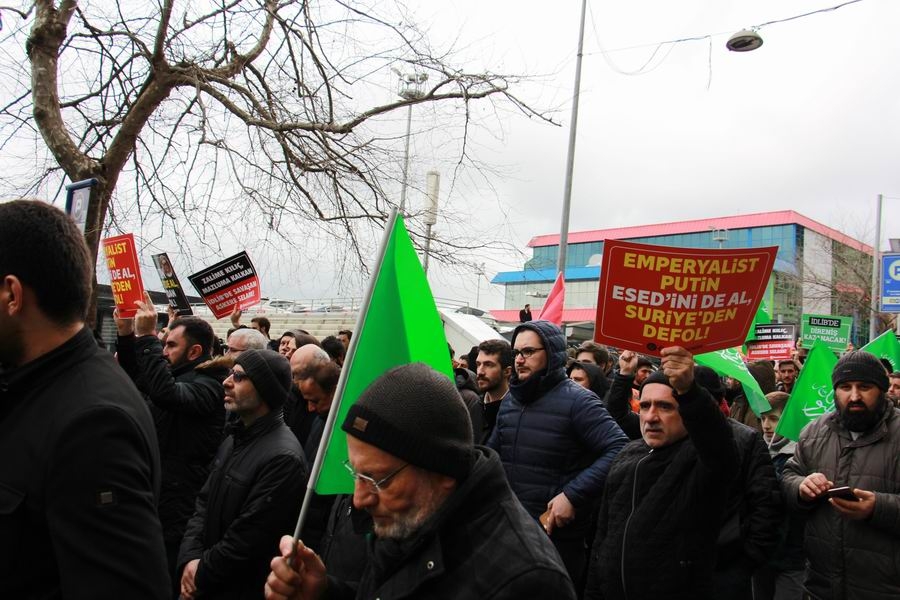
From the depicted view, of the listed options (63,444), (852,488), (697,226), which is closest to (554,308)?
(852,488)

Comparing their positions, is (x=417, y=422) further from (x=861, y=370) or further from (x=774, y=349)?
(x=774, y=349)

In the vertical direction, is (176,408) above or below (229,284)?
below

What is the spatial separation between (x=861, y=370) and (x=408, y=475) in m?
3.25

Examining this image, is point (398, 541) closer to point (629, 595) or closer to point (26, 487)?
point (26, 487)

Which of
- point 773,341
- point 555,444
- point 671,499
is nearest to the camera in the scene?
point 671,499

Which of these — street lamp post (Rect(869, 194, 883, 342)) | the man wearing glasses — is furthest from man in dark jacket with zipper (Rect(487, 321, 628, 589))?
street lamp post (Rect(869, 194, 883, 342))

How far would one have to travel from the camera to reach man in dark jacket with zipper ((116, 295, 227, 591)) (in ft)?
14.4

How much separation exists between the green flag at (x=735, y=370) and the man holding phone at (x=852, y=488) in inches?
51.8

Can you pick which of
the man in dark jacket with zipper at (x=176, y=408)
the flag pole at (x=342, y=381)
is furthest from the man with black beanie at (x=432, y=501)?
the man in dark jacket with zipper at (x=176, y=408)

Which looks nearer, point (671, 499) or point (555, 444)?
point (671, 499)

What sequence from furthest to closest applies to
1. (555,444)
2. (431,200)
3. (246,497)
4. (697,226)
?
(697,226) < (431,200) < (555,444) < (246,497)

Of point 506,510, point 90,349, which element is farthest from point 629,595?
point 90,349

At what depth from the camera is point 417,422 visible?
6.10ft

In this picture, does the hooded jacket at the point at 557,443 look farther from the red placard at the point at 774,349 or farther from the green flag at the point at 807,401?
the red placard at the point at 774,349
